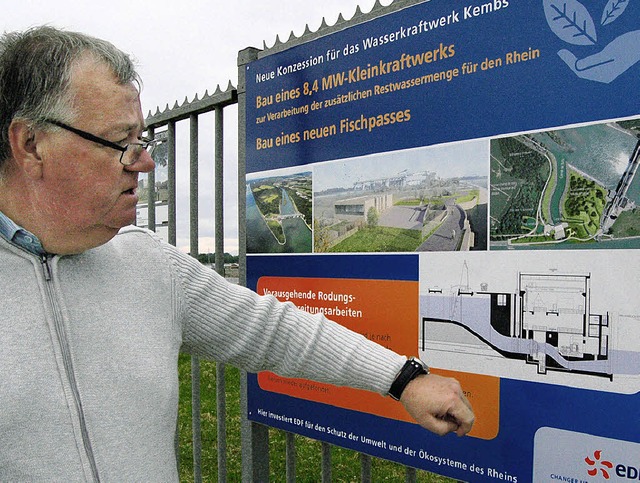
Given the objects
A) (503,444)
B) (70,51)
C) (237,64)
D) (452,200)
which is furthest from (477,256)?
(237,64)

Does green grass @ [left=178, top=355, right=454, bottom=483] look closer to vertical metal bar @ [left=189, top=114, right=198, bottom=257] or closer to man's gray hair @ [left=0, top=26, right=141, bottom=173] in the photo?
vertical metal bar @ [left=189, top=114, right=198, bottom=257]

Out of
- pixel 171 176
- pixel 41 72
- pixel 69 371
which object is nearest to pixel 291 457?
pixel 69 371

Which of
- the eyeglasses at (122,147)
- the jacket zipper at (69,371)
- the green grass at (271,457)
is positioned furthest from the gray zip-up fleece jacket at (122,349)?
the green grass at (271,457)

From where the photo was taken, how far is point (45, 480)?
4.95ft

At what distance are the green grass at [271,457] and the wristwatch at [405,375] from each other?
238 cm

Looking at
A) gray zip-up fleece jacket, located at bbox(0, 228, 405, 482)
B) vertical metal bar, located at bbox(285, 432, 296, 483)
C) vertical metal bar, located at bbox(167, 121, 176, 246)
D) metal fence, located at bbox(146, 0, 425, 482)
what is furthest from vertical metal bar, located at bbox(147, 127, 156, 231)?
gray zip-up fleece jacket, located at bbox(0, 228, 405, 482)

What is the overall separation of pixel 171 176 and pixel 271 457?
2308 millimetres

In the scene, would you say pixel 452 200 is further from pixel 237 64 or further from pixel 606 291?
pixel 237 64

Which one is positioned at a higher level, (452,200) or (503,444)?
(452,200)

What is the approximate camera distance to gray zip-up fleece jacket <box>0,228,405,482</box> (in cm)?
152

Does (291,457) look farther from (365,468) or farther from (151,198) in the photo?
(151,198)

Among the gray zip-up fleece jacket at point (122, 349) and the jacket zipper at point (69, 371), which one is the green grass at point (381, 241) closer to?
the gray zip-up fleece jacket at point (122, 349)

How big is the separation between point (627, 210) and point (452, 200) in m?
0.54

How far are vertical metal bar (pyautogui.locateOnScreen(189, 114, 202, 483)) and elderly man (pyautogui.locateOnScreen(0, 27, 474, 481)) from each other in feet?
5.25
